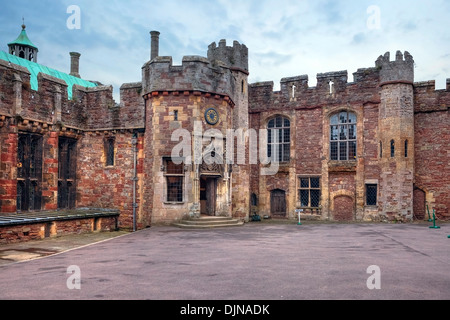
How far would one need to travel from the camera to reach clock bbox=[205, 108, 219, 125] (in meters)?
18.2

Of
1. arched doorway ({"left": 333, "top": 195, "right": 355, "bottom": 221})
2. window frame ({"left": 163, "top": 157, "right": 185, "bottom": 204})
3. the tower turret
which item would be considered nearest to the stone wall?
arched doorway ({"left": 333, "top": 195, "right": 355, "bottom": 221})

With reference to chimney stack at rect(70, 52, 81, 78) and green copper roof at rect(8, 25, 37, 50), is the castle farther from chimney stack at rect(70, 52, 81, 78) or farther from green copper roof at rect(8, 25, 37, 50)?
green copper roof at rect(8, 25, 37, 50)

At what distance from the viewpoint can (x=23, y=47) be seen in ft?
140

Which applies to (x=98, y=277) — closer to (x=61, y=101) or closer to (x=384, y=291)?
(x=384, y=291)

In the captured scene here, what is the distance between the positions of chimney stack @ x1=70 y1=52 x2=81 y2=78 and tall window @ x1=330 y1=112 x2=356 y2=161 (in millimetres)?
24331

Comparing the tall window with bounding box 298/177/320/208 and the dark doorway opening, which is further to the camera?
the tall window with bounding box 298/177/320/208

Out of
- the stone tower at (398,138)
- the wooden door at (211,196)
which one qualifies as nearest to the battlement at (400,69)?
the stone tower at (398,138)

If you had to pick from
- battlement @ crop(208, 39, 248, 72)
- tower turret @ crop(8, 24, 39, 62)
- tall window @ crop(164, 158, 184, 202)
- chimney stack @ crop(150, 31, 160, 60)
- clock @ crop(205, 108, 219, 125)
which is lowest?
tall window @ crop(164, 158, 184, 202)

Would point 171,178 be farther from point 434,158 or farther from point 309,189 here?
point 434,158

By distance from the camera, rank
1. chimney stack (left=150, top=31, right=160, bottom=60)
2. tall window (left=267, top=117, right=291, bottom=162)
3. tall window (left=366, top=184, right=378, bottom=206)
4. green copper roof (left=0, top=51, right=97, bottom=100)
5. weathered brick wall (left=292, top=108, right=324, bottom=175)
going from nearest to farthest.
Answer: tall window (left=366, top=184, right=378, bottom=206)
weathered brick wall (left=292, top=108, right=324, bottom=175)
tall window (left=267, top=117, right=291, bottom=162)
chimney stack (left=150, top=31, right=160, bottom=60)
green copper roof (left=0, top=51, right=97, bottom=100)

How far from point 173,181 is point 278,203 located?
7.78 m

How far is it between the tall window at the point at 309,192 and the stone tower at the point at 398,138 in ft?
11.8

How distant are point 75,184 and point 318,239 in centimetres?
1411

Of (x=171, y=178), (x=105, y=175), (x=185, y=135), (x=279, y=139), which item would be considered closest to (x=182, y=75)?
(x=185, y=135)
